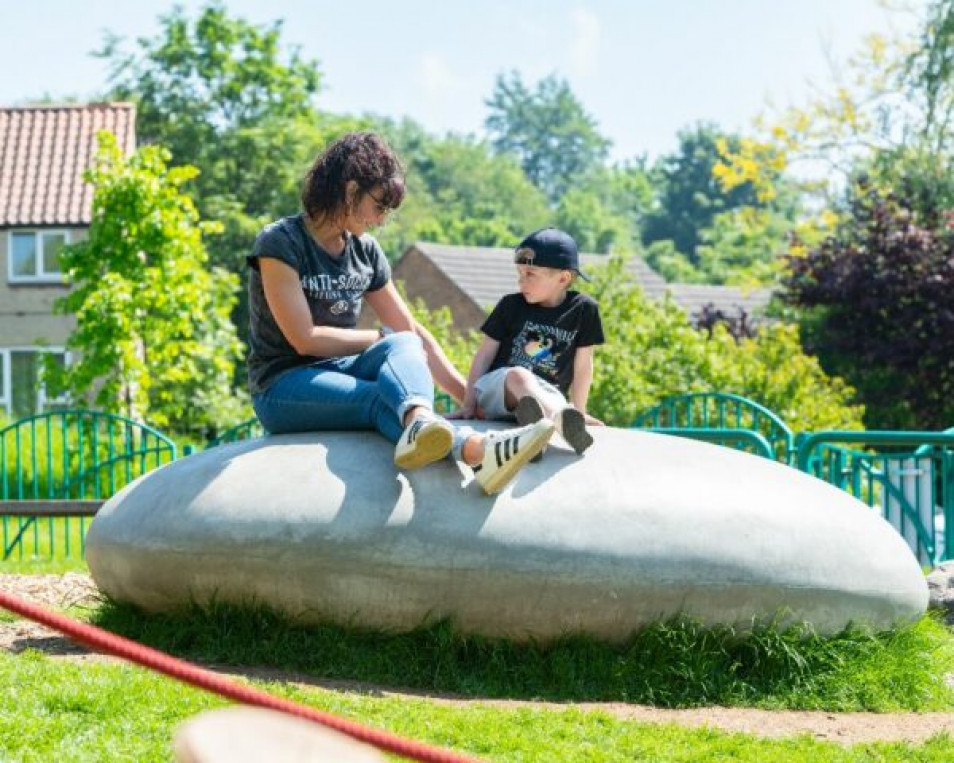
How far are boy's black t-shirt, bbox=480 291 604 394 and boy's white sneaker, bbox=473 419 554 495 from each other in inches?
42.0

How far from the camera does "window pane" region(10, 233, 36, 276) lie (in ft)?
110

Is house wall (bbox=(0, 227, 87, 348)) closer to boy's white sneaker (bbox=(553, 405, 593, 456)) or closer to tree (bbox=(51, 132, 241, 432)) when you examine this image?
tree (bbox=(51, 132, 241, 432))

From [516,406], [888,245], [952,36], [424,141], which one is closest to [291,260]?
[516,406]

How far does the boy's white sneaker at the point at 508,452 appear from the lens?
226 inches

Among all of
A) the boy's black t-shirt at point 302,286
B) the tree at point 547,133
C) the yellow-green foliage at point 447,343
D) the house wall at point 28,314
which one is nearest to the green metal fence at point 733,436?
the boy's black t-shirt at point 302,286

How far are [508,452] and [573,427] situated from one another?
0.44 meters

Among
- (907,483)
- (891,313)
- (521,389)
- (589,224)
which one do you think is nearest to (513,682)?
(521,389)

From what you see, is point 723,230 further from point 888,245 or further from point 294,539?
point 294,539

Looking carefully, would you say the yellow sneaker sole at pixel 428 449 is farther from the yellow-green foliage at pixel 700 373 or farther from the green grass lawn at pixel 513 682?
the yellow-green foliage at pixel 700 373

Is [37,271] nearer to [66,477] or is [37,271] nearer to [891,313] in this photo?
[891,313]

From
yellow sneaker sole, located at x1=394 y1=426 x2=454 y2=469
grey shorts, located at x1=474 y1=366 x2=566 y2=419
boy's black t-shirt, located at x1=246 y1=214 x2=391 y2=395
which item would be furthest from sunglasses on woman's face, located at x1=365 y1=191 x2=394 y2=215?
yellow sneaker sole, located at x1=394 y1=426 x2=454 y2=469

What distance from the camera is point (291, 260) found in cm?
630

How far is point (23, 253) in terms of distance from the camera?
3362 centimetres

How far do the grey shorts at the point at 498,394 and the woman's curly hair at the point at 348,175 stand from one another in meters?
0.87
